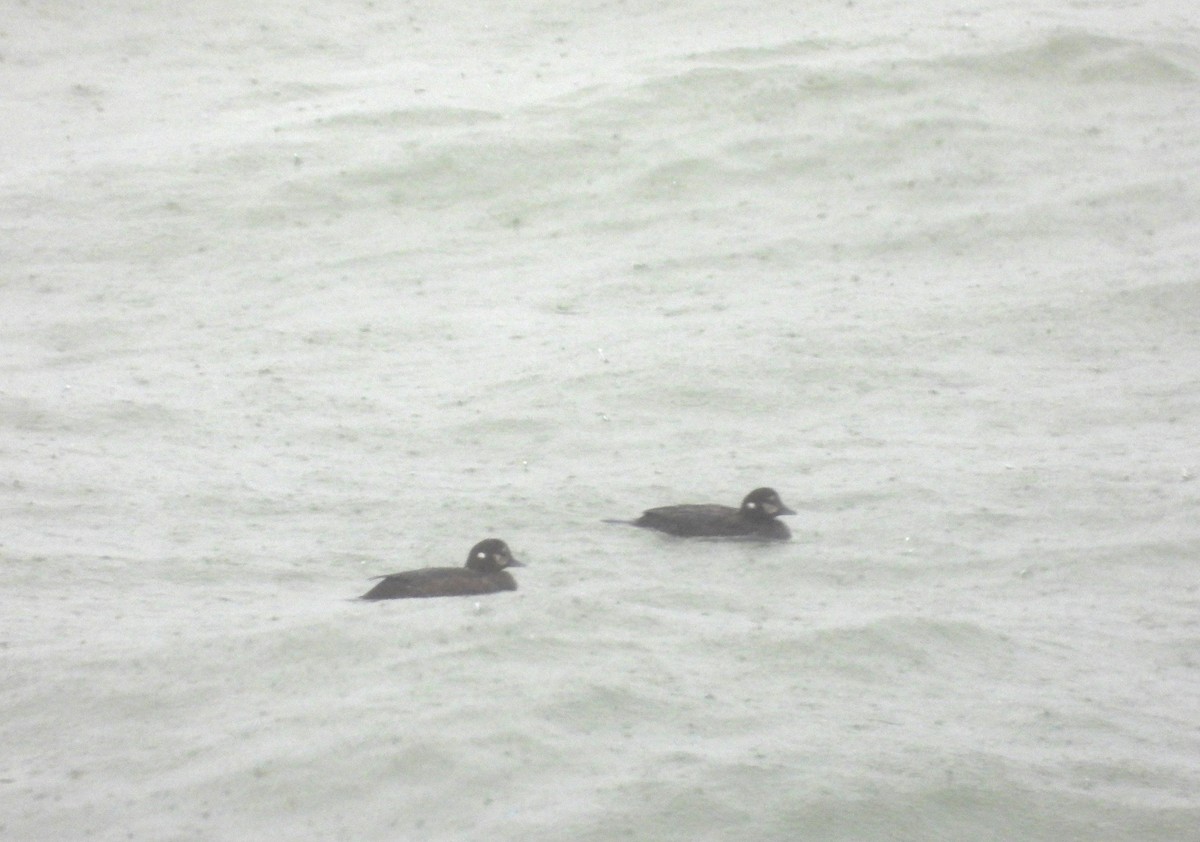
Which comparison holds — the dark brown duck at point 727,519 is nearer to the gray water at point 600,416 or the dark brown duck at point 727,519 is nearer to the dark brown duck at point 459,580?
the gray water at point 600,416

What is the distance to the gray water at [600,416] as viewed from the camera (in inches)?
247

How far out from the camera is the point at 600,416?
973 centimetres

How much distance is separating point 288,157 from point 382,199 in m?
0.80

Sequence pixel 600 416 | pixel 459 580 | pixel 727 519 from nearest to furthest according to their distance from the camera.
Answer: pixel 459 580, pixel 727 519, pixel 600 416

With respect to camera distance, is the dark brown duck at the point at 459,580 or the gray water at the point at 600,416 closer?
the gray water at the point at 600,416

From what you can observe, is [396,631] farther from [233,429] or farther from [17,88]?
[17,88]

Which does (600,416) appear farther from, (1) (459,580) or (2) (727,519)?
(1) (459,580)

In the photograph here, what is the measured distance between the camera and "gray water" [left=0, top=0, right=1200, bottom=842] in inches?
247

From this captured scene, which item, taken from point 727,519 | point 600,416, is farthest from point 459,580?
point 600,416

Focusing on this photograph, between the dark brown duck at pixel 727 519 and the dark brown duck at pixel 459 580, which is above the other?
the dark brown duck at pixel 727 519

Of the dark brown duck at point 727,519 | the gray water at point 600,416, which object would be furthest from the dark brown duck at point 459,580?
the dark brown duck at point 727,519

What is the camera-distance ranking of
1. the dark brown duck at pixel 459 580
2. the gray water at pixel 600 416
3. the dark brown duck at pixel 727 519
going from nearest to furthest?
the gray water at pixel 600 416 < the dark brown duck at pixel 459 580 < the dark brown duck at pixel 727 519

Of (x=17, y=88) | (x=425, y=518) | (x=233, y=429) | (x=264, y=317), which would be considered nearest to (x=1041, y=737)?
(x=425, y=518)

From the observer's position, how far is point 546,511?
8.48 meters
